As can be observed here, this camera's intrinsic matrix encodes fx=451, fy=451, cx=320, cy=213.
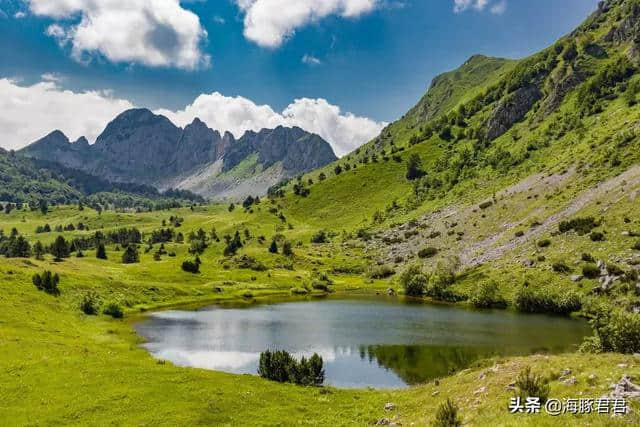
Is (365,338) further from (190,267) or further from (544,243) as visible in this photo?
(190,267)

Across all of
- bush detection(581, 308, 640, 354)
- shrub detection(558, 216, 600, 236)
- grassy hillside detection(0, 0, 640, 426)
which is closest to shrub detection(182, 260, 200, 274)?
grassy hillside detection(0, 0, 640, 426)

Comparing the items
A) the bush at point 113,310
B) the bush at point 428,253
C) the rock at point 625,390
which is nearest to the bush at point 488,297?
the bush at point 428,253

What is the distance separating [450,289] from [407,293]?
16878 millimetres

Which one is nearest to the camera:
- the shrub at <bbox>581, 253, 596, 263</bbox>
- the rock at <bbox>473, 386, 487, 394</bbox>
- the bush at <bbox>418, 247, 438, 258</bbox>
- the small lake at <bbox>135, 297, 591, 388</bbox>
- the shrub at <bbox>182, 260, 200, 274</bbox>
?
the rock at <bbox>473, 386, 487, 394</bbox>

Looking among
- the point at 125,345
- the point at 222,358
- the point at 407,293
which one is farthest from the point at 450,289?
the point at 125,345

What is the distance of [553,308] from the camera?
304 feet

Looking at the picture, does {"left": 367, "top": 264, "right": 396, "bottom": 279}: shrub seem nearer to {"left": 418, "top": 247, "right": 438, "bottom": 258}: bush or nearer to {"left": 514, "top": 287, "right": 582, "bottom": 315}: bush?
{"left": 418, "top": 247, "right": 438, "bottom": 258}: bush

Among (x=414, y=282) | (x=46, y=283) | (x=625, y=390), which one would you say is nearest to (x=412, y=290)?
(x=414, y=282)

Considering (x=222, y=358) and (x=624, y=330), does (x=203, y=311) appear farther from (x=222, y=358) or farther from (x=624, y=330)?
(x=624, y=330)

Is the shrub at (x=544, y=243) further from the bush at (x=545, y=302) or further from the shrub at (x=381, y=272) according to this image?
the shrub at (x=381, y=272)

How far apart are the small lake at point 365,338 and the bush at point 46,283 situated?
21790 mm

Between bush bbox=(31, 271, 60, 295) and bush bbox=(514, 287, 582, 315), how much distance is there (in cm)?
10090

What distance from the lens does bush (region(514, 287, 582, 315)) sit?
90375 mm

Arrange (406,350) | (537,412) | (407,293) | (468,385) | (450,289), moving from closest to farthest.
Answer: (537,412) < (468,385) < (406,350) < (450,289) < (407,293)
